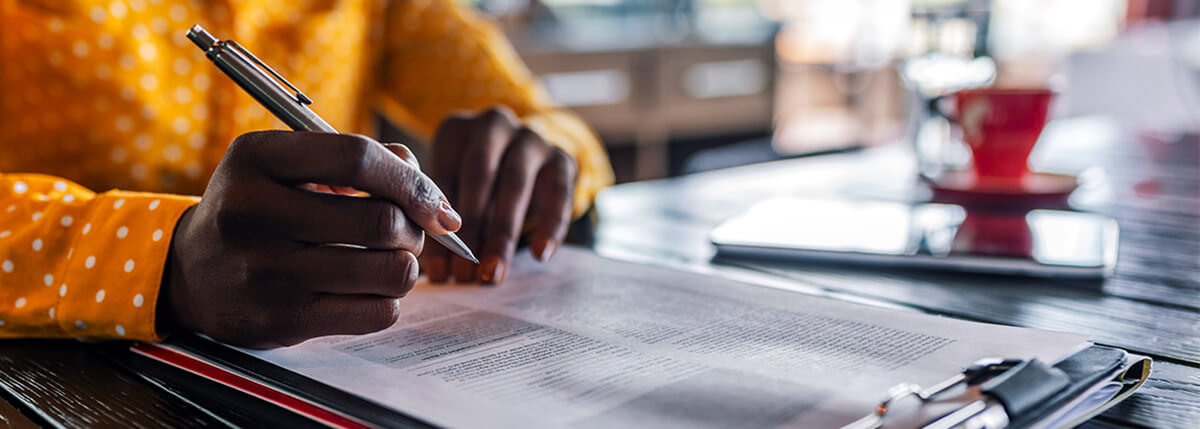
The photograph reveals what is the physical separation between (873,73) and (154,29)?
207 inches

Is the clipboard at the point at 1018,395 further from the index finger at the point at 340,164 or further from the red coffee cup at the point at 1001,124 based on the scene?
the red coffee cup at the point at 1001,124

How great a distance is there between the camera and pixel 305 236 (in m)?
0.36

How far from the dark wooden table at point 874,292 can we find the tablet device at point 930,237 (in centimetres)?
1

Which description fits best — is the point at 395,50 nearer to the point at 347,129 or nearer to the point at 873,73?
the point at 347,129

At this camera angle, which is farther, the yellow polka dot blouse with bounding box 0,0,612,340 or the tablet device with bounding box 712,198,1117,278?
the tablet device with bounding box 712,198,1117,278

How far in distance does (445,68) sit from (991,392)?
0.80 meters

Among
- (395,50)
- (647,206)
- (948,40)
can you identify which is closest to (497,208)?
(647,206)

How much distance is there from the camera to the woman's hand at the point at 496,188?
20.8 inches

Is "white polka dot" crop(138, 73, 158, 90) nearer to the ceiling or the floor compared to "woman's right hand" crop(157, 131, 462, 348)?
nearer to the ceiling

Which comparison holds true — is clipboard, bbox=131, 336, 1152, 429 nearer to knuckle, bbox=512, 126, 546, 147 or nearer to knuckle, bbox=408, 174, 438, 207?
knuckle, bbox=408, 174, 438, 207

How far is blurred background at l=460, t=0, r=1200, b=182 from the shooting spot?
187 centimetres

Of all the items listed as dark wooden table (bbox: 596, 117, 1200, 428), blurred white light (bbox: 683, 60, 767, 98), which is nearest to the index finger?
dark wooden table (bbox: 596, 117, 1200, 428)

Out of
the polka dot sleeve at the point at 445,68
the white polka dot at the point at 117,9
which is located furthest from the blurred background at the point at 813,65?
the white polka dot at the point at 117,9

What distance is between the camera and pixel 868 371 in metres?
0.34
